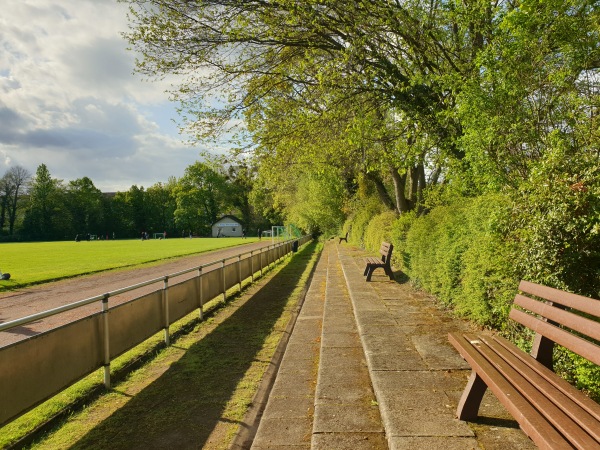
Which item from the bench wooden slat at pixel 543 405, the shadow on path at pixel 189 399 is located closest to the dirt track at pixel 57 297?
the shadow on path at pixel 189 399

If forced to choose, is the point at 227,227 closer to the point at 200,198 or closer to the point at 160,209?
the point at 200,198

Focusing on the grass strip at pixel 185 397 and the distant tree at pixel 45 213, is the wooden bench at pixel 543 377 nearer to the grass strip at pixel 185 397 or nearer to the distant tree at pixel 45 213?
the grass strip at pixel 185 397

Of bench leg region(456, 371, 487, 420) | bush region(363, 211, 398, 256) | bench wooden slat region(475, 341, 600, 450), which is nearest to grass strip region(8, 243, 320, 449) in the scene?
bench leg region(456, 371, 487, 420)

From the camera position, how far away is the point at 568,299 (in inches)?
108

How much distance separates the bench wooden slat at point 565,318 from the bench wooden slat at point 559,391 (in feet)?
1.11

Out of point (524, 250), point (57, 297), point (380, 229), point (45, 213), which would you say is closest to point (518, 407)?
point (524, 250)

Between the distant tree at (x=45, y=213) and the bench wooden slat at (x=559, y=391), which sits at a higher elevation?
the distant tree at (x=45, y=213)

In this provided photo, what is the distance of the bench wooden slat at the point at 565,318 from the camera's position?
232 cm

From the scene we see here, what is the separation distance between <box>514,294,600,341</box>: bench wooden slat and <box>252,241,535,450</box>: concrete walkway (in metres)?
0.83

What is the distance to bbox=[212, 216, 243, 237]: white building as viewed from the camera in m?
93.2

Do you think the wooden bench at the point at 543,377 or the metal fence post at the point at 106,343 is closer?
the wooden bench at the point at 543,377

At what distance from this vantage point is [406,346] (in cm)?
504

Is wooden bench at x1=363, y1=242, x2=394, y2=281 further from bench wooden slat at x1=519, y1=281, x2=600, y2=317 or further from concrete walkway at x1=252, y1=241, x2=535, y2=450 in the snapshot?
bench wooden slat at x1=519, y1=281, x2=600, y2=317

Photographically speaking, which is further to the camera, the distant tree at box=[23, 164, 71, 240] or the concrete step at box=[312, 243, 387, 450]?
the distant tree at box=[23, 164, 71, 240]
